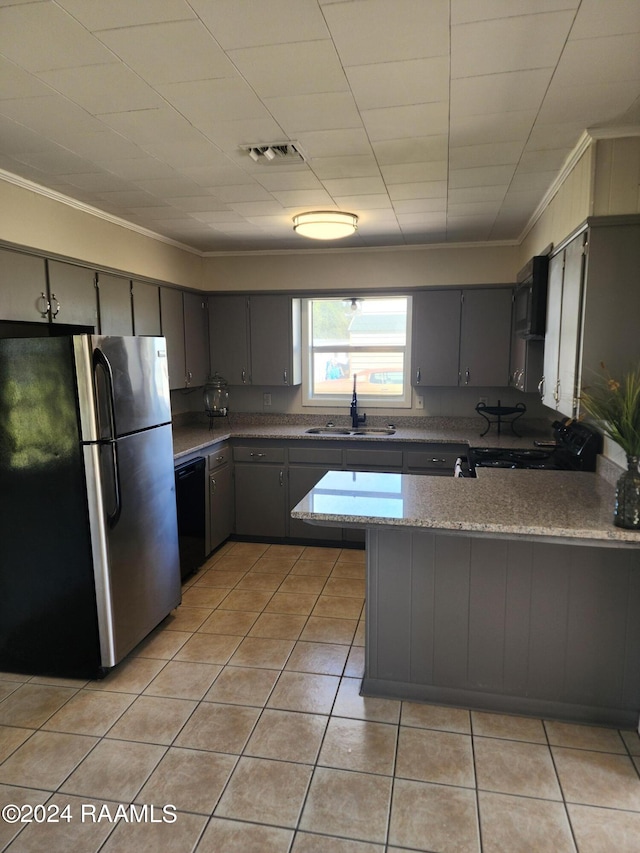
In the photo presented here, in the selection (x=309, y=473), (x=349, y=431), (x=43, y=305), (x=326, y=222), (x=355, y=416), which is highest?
(x=326, y=222)

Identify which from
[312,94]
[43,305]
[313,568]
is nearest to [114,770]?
[313,568]

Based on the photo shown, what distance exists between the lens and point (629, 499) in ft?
6.50

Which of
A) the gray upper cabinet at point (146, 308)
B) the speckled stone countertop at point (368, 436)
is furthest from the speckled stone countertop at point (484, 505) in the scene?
the gray upper cabinet at point (146, 308)

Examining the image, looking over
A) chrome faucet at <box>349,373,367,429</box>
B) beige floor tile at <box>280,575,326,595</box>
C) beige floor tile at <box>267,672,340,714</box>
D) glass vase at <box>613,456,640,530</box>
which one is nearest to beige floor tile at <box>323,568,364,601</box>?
beige floor tile at <box>280,575,326,595</box>

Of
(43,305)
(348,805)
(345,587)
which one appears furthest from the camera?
(345,587)

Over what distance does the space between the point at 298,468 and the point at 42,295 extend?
7.41 feet

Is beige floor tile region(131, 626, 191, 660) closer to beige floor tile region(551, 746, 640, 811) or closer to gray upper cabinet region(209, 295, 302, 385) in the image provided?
beige floor tile region(551, 746, 640, 811)

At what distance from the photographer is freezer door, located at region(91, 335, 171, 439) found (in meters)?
2.49

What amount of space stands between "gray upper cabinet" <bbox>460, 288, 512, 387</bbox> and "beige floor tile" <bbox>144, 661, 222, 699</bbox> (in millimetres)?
2972

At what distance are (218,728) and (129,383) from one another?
1636 mm

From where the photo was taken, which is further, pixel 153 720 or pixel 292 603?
pixel 292 603

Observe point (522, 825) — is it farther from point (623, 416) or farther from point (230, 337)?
point (230, 337)

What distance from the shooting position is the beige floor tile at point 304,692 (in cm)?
241

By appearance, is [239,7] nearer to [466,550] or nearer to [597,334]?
[597,334]
